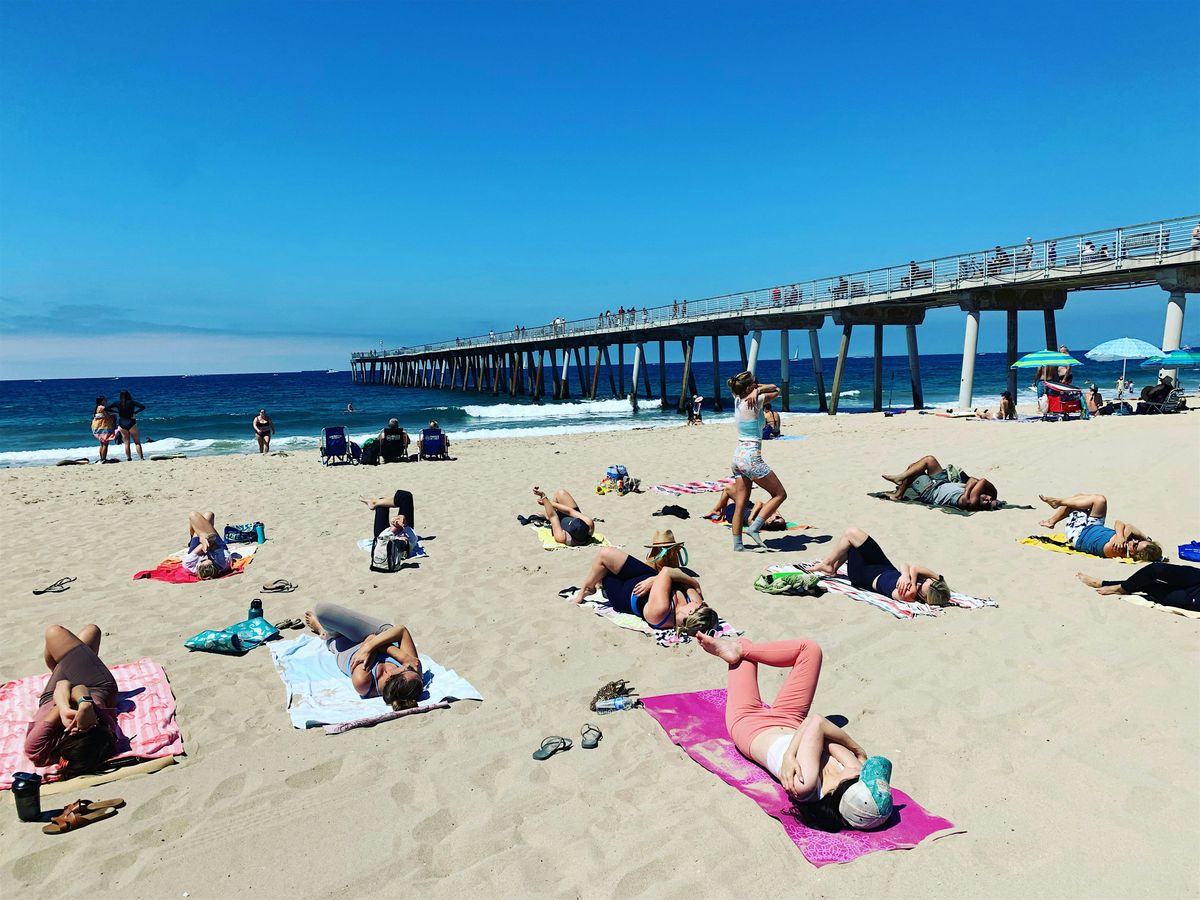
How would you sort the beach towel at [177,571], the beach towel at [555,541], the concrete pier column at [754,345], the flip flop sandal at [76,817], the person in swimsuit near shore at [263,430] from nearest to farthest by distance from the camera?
the flip flop sandal at [76,817] < the beach towel at [177,571] < the beach towel at [555,541] < the person in swimsuit near shore at [263,430] < the concrete pier column at [754,345]

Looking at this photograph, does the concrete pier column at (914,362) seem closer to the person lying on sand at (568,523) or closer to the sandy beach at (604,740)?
the sandy beach at (604,740)

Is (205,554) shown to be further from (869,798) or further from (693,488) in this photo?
(693,488)

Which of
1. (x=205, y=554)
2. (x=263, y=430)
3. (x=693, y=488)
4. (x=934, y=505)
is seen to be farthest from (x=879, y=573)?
(x=263, y=430)

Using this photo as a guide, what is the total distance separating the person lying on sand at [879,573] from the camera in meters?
5.05

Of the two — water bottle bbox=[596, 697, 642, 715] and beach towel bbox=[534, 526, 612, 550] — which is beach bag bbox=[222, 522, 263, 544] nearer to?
beach towel bbox=[534, 526, 612, 550]

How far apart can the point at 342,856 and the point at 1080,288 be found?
22183 millimetres

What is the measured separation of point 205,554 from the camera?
21.1 feet

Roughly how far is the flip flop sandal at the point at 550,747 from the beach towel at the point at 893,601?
272cm

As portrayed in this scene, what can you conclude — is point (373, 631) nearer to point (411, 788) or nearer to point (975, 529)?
point (411, 788)

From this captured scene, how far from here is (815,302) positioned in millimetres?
24312

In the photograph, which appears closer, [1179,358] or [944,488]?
[944,488]

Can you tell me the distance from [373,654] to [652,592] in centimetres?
188

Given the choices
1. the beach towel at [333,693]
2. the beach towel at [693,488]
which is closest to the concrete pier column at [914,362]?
the beach towel at [693,488]

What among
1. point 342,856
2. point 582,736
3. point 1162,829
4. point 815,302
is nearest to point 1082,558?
point 1162,829
